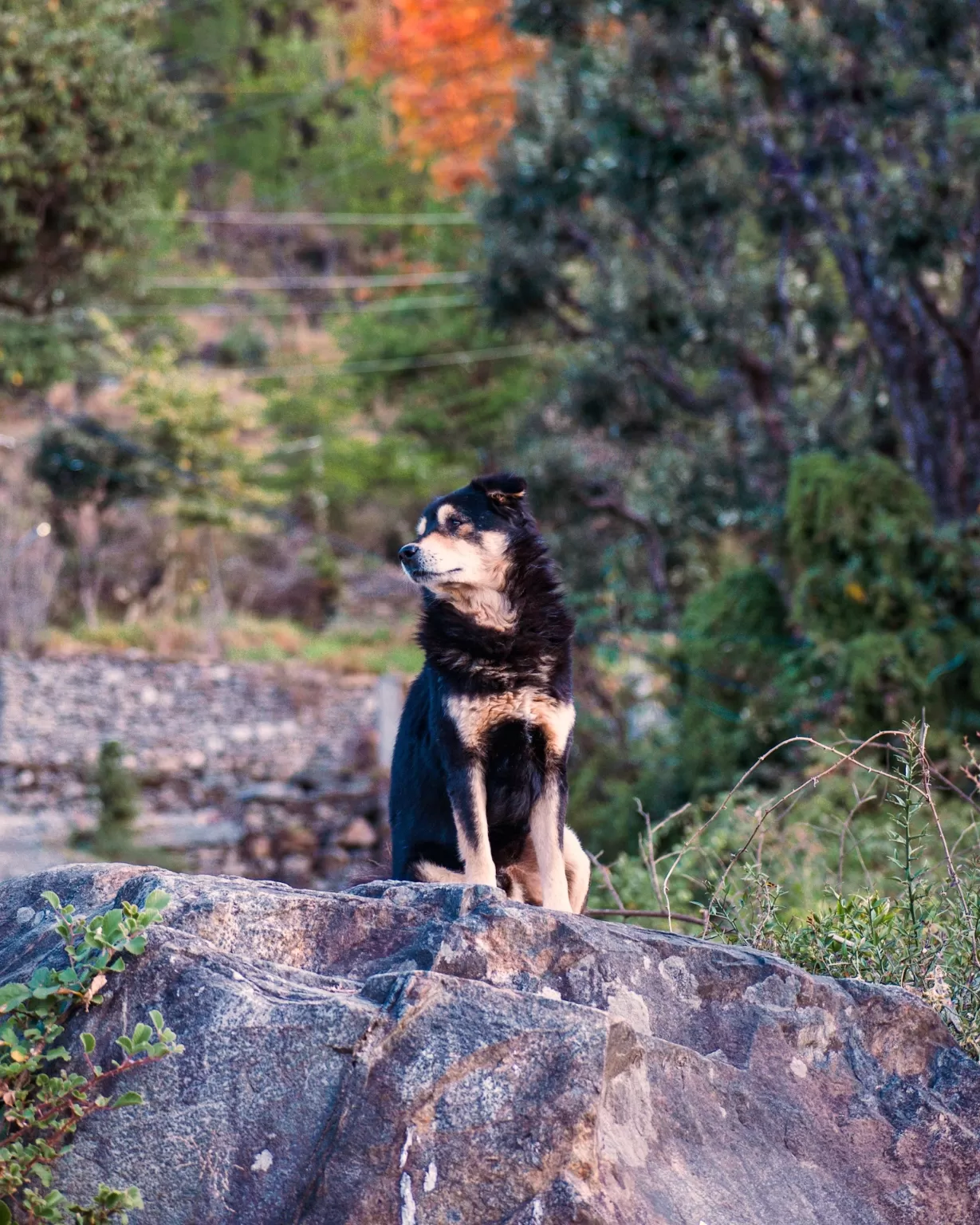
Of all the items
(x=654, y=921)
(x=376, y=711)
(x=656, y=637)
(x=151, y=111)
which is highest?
(x=151, y=111)

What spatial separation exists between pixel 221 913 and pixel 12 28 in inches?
459

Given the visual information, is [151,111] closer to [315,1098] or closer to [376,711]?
[376,711]

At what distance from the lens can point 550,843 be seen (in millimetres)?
3896

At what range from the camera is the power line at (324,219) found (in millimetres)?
38375

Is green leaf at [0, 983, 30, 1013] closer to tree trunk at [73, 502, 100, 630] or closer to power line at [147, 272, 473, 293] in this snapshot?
tree trunk at [73, 502, 100, 630]

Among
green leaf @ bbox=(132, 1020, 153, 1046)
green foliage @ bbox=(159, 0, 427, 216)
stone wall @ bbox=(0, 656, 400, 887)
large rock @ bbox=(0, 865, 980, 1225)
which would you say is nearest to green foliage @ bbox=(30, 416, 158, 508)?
stone wall @ bbox=(0, 656, 400, 887)

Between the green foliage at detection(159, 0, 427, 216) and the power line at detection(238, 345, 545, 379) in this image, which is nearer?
the power line at detection(238, 345, 545, 379)

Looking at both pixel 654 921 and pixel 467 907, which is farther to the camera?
pixel 654 921

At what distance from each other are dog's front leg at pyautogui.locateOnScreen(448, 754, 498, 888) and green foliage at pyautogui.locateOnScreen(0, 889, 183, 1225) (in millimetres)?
1369

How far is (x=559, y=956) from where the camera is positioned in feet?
9.20

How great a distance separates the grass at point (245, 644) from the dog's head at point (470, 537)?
2071 centimetres

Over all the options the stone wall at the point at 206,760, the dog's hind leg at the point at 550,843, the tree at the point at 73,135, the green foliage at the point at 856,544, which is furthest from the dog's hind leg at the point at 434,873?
the tree at the point at 73,135

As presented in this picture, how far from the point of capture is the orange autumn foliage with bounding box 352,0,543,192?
30.7m

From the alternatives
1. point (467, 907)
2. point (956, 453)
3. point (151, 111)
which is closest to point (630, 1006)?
point (467, 907)
